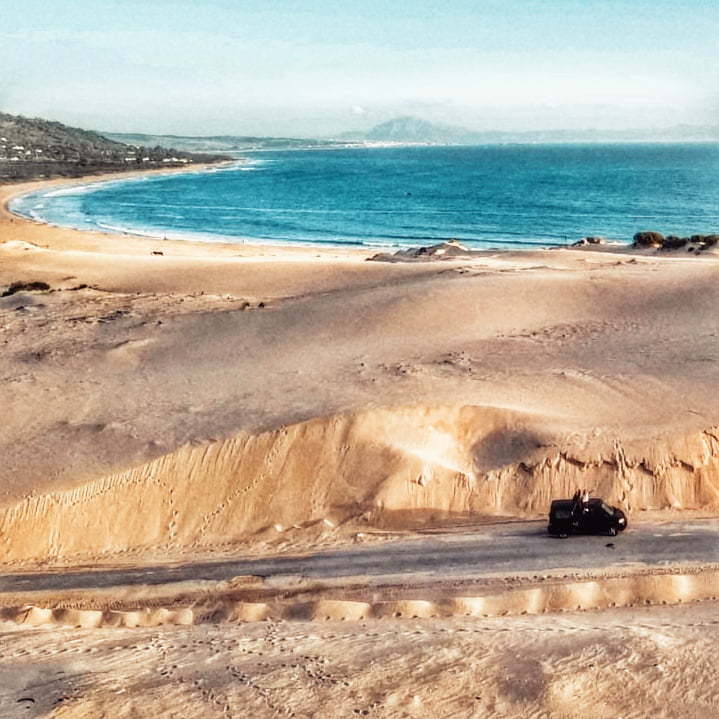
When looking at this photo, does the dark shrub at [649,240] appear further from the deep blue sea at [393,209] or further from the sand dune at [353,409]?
the sand dune at [353,409]

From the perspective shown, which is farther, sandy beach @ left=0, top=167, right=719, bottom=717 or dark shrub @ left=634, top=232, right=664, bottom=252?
dark shrub @ left=634, top=232, right=664, bottom=252

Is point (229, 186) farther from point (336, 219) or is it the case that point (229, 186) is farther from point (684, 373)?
point (684, 373)

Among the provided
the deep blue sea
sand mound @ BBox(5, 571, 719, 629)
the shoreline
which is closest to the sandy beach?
sand mound @ BBox(5, 571, 719, 629)

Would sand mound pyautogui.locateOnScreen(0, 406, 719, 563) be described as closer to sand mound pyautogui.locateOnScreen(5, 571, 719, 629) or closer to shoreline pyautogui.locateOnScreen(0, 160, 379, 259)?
sand mound pyautogui.locateOnScreen(5, 571, 719, 629)

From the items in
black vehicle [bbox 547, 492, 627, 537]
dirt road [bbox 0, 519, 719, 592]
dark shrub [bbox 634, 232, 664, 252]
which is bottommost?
dirt road [bbox 0, 519, 719, 592]

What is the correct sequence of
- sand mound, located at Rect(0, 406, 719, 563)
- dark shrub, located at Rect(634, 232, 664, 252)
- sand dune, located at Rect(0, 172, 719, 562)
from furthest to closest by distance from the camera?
dark shrub, located at Rect(634, 232, 664, 252), sand dune, located at Rect(0, 172, 719, 562), sand mound, located at Rect(0, 406, 719, 563)

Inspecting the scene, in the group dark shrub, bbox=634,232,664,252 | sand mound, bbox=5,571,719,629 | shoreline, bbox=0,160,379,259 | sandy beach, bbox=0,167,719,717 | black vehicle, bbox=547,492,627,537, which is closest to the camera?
sandy beach, bbox=0,167,719,717

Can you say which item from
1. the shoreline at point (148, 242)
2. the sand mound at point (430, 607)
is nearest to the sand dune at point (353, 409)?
the sand mound at point (430, 607)
